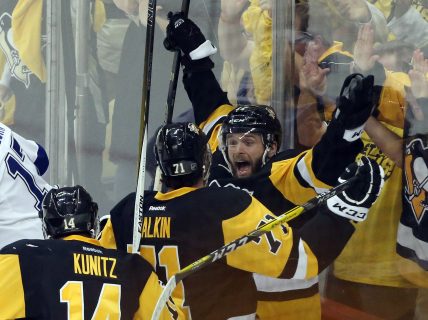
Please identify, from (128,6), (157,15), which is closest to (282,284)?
(157,15)

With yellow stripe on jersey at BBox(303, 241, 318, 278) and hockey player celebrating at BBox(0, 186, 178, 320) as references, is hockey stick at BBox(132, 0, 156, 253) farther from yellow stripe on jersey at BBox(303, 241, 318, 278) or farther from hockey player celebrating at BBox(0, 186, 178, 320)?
yellow stripe on jersey at BBox(303, 241, 318, 278)

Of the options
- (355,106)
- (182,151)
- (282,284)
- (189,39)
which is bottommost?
(282,284)

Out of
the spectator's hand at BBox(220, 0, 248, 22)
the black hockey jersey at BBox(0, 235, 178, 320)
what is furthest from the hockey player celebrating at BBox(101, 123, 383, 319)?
the spectator's hand at BBox(220, 0, 248, 22)

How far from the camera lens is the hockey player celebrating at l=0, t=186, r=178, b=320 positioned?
2.44 meters

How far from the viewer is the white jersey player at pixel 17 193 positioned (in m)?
3.51

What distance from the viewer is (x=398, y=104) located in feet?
9.95

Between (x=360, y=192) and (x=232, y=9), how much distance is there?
1.44 metres

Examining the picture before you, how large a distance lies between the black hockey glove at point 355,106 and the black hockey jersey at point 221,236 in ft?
0.86

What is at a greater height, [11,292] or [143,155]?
[143,155]

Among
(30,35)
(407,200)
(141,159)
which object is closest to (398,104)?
(407,200)

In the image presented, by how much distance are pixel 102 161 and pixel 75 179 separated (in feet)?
0.58

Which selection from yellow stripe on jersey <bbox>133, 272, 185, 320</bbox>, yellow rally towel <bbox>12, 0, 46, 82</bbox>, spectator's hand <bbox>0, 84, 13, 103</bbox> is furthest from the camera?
spectator's hand <bbox>0, 84, 13, 103</bbox>

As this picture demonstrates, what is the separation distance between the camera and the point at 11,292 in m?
2.42

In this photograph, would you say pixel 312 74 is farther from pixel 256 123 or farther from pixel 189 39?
pixel 189 39
